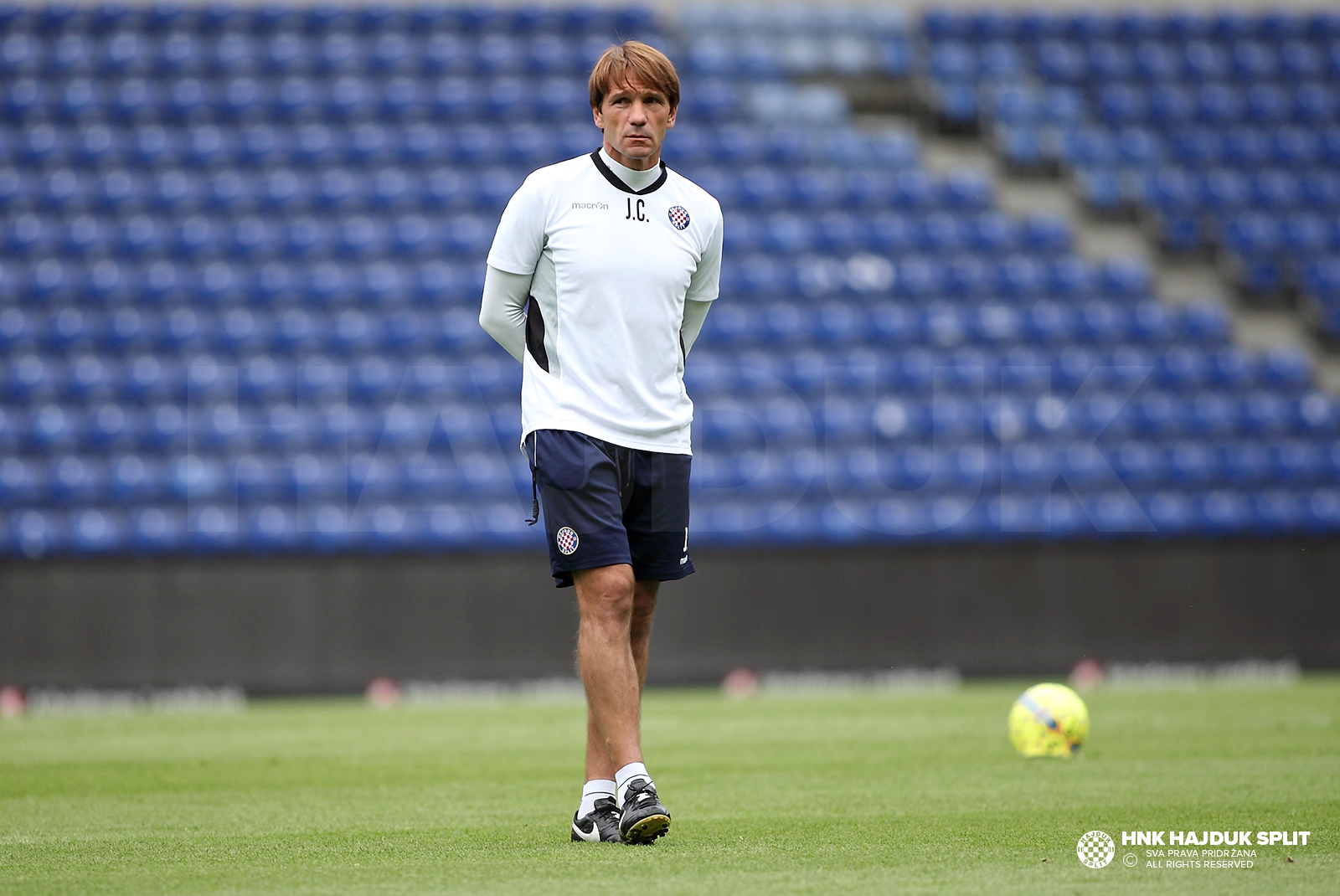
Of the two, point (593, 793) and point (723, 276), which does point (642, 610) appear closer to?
point (593, 793)

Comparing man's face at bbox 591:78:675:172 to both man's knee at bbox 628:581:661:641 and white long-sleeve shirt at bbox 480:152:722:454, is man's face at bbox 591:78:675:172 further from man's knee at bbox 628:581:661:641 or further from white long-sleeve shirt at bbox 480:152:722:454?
man's knee at bbox 628:581:661:641

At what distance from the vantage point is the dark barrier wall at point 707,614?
33.4 feet

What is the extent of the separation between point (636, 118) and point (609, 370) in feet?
2.13

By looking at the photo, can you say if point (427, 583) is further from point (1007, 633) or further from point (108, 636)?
point (1007, 633)

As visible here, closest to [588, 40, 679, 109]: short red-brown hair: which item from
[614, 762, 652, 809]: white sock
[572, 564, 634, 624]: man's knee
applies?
[572, 564, 634, 624]: man's knee

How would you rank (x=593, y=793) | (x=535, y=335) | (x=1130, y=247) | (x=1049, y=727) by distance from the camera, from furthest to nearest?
(x=1130, y=247) → (x=1049, y=727) → (x=535, y=335) → (x=593, y=793)

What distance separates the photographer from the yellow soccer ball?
5836 mm

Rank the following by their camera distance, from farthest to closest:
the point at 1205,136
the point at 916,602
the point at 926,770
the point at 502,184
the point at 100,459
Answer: the point at 1205,136
the point at 502,184
the point at 100,459
the point at 916,602
the point at 926,770

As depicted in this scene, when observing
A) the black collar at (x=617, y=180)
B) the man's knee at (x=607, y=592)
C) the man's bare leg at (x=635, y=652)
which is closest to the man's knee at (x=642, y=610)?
the man's bare leg at (x=635, y=652)

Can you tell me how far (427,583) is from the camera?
34.3 ft

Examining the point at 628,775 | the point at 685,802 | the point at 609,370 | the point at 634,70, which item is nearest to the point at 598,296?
the point at 609,370

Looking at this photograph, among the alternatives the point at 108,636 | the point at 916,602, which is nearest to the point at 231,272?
the point at 108,636

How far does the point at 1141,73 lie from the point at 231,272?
940 centimetres

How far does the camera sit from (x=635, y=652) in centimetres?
423
